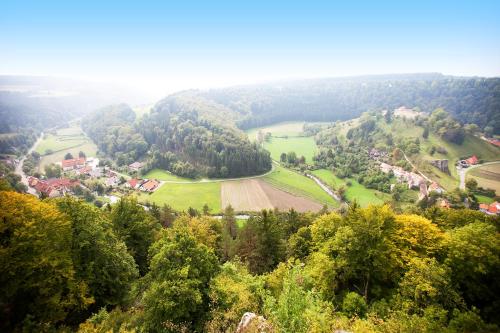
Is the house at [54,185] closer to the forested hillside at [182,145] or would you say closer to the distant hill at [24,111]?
the distant hill at [24,111]

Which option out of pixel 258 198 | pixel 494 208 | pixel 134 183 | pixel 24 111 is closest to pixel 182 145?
pixel 134 183

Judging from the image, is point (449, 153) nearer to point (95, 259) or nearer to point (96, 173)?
point (95, 259)

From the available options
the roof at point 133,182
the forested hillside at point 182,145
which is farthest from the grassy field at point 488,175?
the roof at point 133,182

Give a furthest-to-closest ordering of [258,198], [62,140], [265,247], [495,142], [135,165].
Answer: [62,140]
[495,142]
[135,165]
[258,198]
[265,247]

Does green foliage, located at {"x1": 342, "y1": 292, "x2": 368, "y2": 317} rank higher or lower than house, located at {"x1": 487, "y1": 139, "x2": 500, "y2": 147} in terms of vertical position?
higher

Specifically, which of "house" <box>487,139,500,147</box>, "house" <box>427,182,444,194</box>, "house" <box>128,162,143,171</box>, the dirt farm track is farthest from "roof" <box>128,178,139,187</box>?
"house" <box>487,139,500,147</box>

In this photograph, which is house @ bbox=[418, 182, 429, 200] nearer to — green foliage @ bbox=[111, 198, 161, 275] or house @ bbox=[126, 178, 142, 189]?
green foliage @ bbox=[111, 198, 161, 275]
